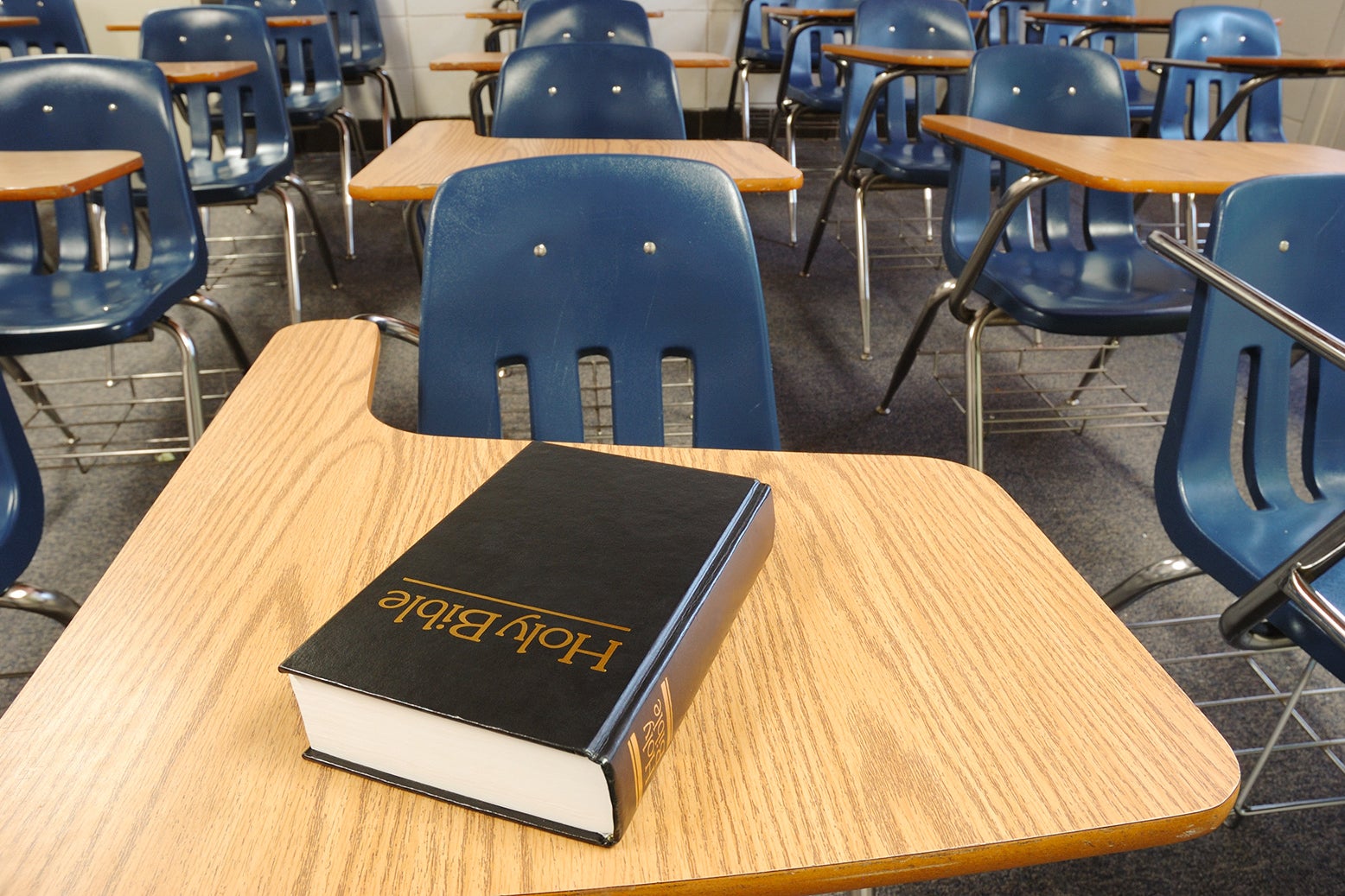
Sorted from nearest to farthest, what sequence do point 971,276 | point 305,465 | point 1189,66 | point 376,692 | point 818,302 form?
point 376,692, point 305,465, point 971,276, point 1189,66, point 818,302

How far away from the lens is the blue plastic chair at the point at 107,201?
1.78m

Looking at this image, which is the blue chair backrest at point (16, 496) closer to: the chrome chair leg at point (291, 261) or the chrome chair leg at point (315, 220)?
the chrome chair leg at point (291, 261)

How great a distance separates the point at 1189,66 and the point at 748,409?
105 inches

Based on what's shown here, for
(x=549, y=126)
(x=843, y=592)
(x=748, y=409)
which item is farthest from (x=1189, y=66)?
(x=843, y=592)

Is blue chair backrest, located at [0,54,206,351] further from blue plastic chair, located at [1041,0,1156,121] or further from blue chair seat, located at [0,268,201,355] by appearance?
blue plastic chair, located at [1041,0,1156,121]

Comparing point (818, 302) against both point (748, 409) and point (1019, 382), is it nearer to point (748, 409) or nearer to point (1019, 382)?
point (1019, 382)

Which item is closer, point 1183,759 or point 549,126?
point 1183,759

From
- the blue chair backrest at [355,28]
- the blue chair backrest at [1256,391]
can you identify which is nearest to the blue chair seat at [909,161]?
the blue chair backrest at [1256,391]

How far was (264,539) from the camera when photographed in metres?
0.57

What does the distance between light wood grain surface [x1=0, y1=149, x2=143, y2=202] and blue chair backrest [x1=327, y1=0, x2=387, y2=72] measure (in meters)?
3.11

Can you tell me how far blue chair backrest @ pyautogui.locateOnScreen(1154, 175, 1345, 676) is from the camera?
1.10 meters

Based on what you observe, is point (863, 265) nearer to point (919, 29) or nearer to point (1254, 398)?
point (919, 29)

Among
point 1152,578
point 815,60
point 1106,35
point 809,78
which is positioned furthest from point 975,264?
point 1106,35

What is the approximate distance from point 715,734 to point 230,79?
2.92m
